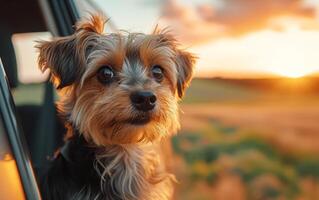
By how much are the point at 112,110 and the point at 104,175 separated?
334 millimetres

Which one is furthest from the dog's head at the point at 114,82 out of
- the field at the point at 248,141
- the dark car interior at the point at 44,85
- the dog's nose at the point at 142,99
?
the dark car interior at the point at 44,85

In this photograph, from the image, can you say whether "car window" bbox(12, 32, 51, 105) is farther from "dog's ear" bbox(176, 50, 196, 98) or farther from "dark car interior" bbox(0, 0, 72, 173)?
"dog's ear" bbox(176, 50, 196, 98)

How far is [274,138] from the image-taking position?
3.81m

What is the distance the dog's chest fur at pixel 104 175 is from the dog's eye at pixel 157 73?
0.38 metres

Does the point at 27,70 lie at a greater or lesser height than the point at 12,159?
lesser

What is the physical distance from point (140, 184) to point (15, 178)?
0.94m

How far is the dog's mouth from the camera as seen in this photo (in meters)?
3.27

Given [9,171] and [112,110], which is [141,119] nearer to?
[112,110]

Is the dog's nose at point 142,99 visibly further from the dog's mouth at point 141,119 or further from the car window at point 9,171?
the car window at point 9,171

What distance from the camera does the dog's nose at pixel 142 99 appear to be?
10.6ft

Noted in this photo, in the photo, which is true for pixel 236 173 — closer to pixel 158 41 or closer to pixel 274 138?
pixel 274 138

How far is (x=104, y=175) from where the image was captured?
337cm

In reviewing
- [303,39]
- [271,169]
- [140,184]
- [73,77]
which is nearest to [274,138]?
[271,169]

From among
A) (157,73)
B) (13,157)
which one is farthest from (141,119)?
A: (13,157)
